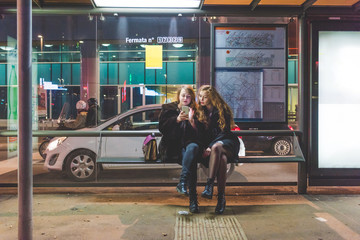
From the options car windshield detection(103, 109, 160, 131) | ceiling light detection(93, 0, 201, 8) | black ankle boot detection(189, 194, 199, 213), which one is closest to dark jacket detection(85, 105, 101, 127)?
car windshield detection(103, 109, 160, 131)

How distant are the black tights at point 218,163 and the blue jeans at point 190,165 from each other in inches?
8.9

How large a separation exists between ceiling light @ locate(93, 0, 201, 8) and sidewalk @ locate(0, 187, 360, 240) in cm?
311

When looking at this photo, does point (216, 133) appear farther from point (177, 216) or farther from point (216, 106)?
point (177, 216)

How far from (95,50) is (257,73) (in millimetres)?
6082

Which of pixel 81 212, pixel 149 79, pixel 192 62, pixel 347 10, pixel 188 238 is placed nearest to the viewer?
pixel 188 238

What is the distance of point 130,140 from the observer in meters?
6.44

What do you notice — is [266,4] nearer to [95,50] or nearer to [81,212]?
[81,212]

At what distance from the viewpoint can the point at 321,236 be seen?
391 cm

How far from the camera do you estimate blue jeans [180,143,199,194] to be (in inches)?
180

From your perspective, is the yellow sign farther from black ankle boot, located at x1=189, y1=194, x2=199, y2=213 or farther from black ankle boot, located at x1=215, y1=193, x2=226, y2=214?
black ankle boot, located at x1=215, y1=193, x2=226, y2=214

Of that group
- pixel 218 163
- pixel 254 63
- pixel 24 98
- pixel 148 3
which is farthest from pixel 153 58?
pixel 24 98

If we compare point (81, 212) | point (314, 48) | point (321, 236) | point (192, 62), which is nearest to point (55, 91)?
point (192, 62)

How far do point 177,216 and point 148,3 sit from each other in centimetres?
335

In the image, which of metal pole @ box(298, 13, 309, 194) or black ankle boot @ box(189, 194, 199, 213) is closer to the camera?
black ankle boot @ box(189, 194, 199, 213)
